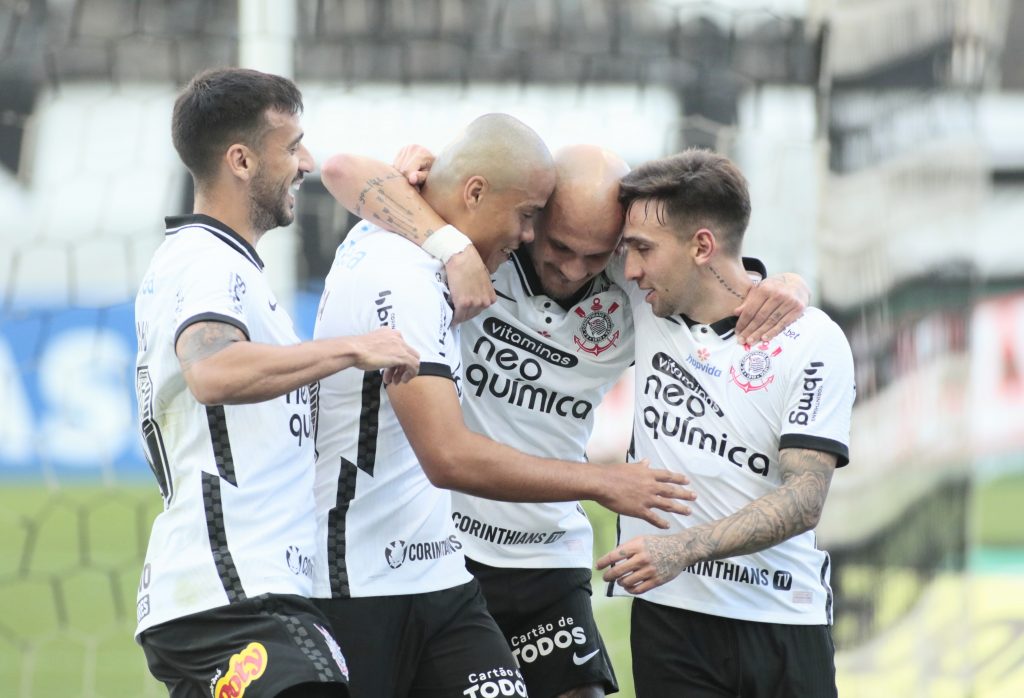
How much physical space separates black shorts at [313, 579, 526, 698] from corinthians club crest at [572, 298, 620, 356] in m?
0.76

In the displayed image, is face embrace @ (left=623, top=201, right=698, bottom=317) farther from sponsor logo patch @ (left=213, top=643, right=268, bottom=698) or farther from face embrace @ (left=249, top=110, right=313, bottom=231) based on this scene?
sponsor logo patch @ (left=213, top=643, right=268, bottom=698)

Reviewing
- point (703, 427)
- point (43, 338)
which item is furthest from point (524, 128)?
point (43, 338)

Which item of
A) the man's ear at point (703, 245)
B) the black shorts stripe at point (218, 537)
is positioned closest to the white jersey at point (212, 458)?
the black shorts stripe at point (218, 537)

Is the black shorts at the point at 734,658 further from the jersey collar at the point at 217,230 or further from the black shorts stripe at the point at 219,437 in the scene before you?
the jersey collar at the point at 217,230

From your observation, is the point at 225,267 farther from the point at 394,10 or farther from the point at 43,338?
the point at 43,338

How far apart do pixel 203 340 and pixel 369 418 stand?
22.1 inches

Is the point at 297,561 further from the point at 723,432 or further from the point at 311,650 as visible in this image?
the point at 723,432

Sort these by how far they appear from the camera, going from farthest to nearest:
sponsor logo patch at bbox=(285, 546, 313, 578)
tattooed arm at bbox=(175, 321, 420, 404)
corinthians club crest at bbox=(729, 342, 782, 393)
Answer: corinthians club crest at bbox=(729, 342, 782, 393) → sponsor logo patch at bbox=(285, 546, 313, 578) → tattooed arm at bbox=(175, 321, 420, 404)

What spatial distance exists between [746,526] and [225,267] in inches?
49.2

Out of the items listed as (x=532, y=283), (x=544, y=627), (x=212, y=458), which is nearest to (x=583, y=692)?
(x=544, y=627)

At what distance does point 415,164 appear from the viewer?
3.35 meters

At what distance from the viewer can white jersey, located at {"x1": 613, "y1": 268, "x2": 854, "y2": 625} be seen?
124 inches

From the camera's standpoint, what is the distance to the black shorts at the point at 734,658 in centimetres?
316

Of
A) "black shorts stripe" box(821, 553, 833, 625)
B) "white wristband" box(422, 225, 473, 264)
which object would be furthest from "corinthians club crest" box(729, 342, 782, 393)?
"white wristband" box(422, 225, 473, 264)
